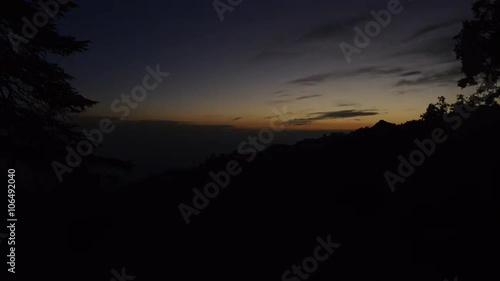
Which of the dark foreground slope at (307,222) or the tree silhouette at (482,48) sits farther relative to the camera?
the tree silhouette at (482,48)

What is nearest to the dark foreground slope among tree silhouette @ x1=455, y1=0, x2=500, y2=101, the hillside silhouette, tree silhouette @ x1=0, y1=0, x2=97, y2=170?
the hillside silhouette

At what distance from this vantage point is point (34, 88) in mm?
10625

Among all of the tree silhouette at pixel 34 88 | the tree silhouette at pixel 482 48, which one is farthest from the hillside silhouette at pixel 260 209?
the tree silhouette at pixel 482 48

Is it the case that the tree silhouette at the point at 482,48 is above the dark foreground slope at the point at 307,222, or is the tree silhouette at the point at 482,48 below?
above

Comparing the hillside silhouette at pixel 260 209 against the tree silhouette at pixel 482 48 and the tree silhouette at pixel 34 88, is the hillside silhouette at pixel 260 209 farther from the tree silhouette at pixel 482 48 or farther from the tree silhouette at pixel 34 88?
the tree silhouette at pixel 482 48

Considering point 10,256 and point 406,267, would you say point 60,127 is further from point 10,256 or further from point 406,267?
point 406,267

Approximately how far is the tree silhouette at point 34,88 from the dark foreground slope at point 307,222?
4.44 meters

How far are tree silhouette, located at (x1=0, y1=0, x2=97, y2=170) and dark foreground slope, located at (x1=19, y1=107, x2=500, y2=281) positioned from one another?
4.44 meters

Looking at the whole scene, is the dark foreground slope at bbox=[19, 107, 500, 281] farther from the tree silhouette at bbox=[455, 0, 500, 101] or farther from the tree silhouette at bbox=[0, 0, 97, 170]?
the tree silhouette at bbox=[455, 0, 500, 101]

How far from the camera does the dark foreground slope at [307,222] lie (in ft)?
34.6

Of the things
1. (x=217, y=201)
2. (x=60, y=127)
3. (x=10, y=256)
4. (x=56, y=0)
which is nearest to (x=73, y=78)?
(x=60, y=127)

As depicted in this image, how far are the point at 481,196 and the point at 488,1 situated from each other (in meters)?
21.7

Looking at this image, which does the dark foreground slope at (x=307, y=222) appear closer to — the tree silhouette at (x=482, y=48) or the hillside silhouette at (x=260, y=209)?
the hillside silhouette at (x=260, y=209)

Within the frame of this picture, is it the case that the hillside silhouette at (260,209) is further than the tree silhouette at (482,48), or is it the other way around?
the tree silhouette at (482,48)
